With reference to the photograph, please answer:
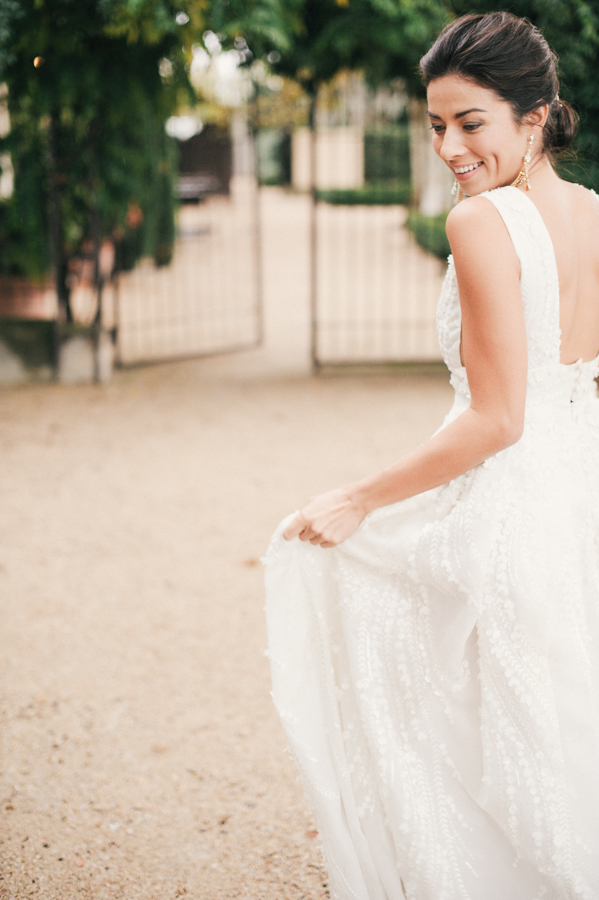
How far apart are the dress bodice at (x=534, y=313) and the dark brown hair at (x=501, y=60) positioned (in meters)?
0.17

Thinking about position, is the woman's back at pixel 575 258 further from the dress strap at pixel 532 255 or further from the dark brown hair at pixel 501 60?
the dark brown hair at pixel 501 60

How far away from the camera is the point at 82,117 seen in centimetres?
706

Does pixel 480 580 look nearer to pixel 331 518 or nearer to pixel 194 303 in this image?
pixel 331 518

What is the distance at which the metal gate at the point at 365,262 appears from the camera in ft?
24.1

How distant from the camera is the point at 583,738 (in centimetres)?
163

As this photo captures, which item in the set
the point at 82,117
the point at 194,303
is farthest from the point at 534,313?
the point at 194,303

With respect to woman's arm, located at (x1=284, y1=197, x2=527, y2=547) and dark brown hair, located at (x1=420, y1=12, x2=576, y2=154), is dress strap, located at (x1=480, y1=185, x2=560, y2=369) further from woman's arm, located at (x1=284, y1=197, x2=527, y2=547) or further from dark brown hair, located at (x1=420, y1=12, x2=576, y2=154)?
dark brown hair, located at (x1=420, y1=12, x2=576, y2=154)

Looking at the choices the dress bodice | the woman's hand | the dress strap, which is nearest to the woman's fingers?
the woman's hand

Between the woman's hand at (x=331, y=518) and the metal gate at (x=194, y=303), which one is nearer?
the woman's hand at (x=331, y=518)

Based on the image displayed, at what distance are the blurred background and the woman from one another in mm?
615

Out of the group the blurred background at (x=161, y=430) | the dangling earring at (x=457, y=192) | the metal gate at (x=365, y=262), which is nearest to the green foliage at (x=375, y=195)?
the metal gate at (x=365, y=262)

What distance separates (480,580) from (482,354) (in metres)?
0.45

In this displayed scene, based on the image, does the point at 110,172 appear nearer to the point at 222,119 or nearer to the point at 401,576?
the point at 401,576

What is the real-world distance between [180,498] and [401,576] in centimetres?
328
